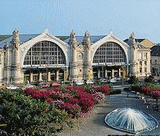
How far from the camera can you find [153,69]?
7094cm

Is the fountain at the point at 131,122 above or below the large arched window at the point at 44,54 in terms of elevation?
below

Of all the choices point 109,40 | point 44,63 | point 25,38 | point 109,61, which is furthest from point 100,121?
point 109,40

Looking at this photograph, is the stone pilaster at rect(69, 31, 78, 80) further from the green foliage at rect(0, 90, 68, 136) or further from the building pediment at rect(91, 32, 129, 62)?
the green foliage at rect(0, 90, 68, 136)

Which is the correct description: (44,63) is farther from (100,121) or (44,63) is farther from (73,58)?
(100,121)

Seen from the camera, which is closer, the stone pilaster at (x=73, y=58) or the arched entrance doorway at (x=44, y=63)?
the arched entrance doorway at (x=44, y=63)

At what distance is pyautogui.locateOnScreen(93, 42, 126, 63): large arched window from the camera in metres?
55.9

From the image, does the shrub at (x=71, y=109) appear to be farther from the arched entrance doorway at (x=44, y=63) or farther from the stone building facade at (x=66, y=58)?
the arched entrance doorway at (x=44, y=63)

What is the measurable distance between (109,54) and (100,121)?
1438 inches

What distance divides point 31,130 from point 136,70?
48074mm

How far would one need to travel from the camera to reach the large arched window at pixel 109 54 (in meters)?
55.9

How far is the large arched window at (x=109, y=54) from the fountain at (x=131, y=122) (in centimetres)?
3481

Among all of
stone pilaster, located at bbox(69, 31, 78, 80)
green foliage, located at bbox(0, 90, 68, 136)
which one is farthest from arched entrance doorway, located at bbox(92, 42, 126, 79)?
green foliage, located at bbox(0, 90, 68, 136)

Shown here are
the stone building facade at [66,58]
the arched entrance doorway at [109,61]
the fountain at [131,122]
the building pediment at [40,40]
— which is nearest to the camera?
the fountain at [131,122]

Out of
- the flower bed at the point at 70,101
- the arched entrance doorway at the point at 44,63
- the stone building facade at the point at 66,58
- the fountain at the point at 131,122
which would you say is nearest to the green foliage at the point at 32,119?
the flower bed at the point at 70,101
